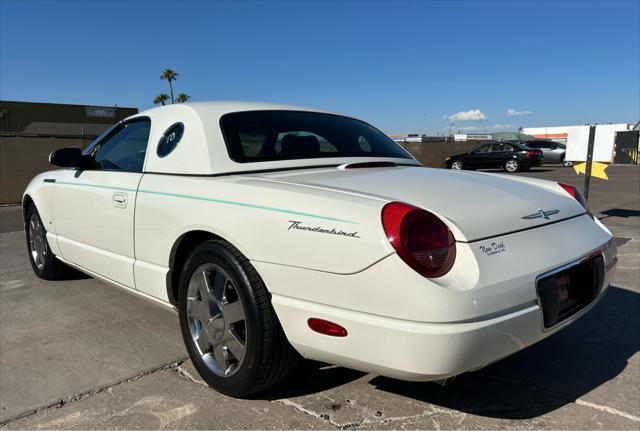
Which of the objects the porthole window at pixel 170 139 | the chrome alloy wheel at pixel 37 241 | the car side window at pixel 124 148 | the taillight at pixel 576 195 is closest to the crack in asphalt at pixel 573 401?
the taillight at pixel 576 195

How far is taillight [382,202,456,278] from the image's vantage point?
187cm

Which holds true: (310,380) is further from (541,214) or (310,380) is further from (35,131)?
(35,131)

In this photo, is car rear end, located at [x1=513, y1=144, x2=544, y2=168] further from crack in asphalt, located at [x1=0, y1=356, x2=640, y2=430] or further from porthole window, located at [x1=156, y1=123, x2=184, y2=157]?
porthole window, located at [x1=156, y1=123, x2=184, y2=157]

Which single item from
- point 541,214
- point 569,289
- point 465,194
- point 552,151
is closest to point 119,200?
point 465,194

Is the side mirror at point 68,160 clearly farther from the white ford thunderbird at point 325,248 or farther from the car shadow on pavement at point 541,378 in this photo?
the car shadow on pavement at point 541,378

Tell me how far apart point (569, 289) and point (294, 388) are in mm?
1427

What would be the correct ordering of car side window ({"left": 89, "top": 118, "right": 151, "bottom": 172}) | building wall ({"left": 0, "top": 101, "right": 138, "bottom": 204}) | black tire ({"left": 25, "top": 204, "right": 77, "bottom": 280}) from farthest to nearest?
building wall ({"left": 0, "top": 101, "right": 138, "bottom": 204}), black tire ({"left": 25, "top": 204, "right": 77, "bottom": 280}), car side window ({"left": 89, "top": 118, "right": 151, "bottom": 172})

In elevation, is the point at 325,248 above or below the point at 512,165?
above

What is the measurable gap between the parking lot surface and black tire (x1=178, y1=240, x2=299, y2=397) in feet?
0.47

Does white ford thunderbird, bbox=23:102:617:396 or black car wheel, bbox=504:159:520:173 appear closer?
white ford thunderbird, bbox=23:102:617:396

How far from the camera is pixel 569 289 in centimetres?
226

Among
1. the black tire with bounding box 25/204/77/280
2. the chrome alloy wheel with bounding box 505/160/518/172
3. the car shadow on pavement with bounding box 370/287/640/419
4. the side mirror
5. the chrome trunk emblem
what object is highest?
the side mirror

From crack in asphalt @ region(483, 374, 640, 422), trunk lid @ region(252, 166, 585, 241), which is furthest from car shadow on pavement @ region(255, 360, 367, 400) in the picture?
trunk lid @ region(252, 166, 585, 241)

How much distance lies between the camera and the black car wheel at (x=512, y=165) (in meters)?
20.2
